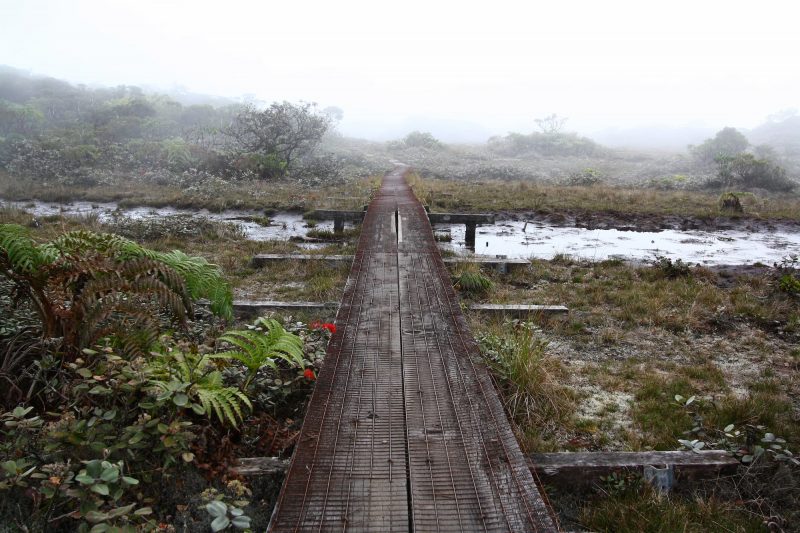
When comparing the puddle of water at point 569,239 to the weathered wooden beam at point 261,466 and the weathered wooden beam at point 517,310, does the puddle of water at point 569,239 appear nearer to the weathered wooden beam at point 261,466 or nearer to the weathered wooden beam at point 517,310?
the weathered wooden beam at point 517,310

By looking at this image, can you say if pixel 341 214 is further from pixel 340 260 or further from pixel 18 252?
pixel 18 252

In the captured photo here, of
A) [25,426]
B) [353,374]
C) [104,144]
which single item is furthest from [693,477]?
[104,144]

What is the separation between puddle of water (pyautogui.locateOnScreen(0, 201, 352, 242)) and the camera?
39.1 feet

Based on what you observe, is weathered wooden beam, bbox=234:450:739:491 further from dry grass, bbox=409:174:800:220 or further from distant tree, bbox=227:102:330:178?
distant tree, bbox=227:102:330:178

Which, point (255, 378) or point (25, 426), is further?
point (255, 378)

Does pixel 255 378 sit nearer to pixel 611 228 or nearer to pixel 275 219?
pixel 275 219

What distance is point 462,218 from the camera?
11.0m

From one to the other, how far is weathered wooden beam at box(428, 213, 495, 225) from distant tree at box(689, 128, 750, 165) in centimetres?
3268

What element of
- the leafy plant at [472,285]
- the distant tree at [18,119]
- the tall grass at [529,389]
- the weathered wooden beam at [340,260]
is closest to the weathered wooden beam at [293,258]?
the weathered wooden beam at [340,260]

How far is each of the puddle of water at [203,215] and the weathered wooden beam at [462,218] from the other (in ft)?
10.3

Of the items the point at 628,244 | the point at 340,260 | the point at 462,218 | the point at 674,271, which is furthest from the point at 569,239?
the point at 340,260

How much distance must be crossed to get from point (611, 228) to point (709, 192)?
36.6 ft

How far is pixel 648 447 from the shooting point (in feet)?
12.0

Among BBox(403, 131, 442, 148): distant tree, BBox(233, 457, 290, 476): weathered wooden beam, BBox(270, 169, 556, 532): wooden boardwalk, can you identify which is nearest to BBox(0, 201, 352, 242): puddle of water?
BBox(270, 169, 556, 532): wooden boardwalk
